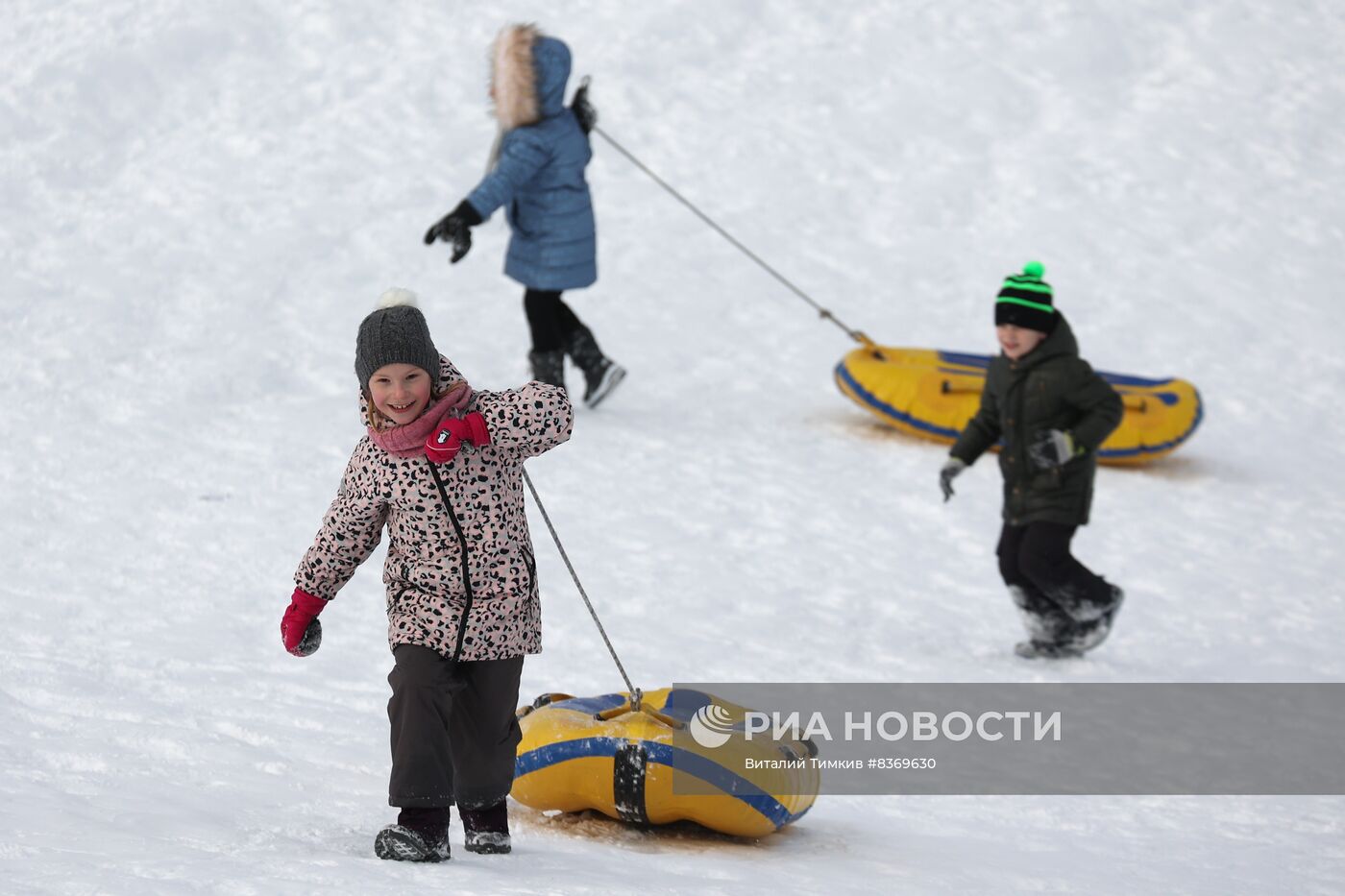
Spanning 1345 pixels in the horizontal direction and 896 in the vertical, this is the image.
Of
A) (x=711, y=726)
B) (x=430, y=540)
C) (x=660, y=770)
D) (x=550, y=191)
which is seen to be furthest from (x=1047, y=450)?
(x=430, y=540)

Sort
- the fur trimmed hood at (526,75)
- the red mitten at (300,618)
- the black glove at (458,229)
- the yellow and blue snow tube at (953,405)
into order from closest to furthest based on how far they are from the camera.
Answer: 1. the red mitten at (300,618)
2. the black glove at (458,229)
3. the fur trimmed hood at (526,75)
4. the yellow and blue snow tube at (953,405)

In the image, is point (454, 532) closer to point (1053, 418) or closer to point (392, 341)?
point (392, 341)

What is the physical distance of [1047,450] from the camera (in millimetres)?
5426

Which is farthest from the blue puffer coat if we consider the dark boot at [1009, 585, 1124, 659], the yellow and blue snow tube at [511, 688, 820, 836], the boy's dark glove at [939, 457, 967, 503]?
the yellow and blue snow tube at [511, 688, 820, 836]

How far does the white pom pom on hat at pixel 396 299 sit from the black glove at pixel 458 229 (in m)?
3.48

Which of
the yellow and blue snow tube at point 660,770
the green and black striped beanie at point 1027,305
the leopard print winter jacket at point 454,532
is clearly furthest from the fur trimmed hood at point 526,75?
the leopard print winter jacket at point 454,532

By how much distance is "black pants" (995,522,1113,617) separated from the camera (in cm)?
548

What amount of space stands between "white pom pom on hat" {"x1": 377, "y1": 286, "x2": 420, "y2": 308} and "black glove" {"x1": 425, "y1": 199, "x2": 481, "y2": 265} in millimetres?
3484

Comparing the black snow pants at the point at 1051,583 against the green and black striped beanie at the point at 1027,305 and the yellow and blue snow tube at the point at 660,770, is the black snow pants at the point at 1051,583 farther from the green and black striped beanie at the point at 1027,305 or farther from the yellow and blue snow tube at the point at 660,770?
→ the yellow and blue snow tube at the point at 660,770

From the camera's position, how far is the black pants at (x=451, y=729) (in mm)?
3127

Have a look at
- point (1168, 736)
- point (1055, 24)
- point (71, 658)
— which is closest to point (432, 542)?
point (71, 658)

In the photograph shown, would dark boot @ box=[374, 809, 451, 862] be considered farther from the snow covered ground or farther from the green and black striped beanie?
the green and black striped beanie

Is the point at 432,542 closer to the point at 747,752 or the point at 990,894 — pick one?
the point at 747,752

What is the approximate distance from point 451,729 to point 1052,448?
108 inches
